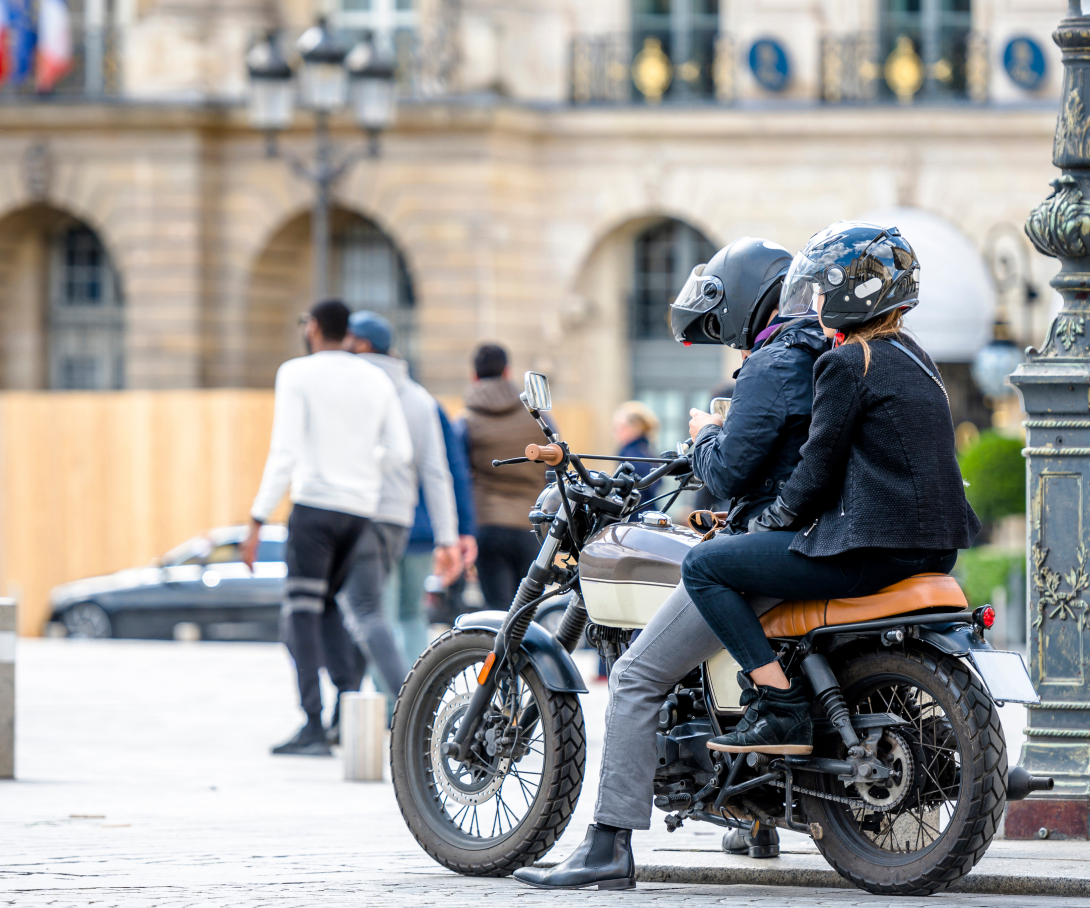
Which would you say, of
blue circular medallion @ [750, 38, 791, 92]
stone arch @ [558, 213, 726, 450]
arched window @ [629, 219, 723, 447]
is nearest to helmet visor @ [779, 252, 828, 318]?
blue circular medallion @ [750, 38, 791, 92]

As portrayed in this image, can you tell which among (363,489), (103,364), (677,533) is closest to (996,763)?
(677,533)

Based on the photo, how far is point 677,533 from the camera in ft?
19.9

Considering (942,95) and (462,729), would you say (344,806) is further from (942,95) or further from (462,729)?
(942,95)

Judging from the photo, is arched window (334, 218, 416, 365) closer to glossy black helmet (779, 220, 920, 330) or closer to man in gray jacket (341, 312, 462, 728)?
man in gray jacket (341, 312, 462, 728)

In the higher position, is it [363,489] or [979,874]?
[363,489]

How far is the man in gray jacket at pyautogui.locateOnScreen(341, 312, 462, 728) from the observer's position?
9625mm

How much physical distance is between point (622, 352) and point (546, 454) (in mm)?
24273

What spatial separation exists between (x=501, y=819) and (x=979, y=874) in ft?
4.45

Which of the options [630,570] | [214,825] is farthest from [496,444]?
Answer: [630,570]

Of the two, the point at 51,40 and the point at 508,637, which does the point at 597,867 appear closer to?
the point at 508,637

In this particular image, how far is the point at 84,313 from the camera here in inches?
1228

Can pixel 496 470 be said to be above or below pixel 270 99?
below

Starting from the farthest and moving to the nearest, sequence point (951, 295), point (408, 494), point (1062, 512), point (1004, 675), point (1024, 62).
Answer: point (1024, 62) → point (951, 295) → point (408, 494) → point (1062, 512) → point (1004, 675)

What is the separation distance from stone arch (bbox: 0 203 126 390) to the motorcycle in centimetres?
2550
